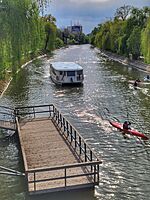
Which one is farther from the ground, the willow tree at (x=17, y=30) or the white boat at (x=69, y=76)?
the willow tree at (x=17, y=30)

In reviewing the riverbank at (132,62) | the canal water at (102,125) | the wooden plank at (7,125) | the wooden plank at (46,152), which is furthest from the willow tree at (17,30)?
the riverbank at (132,62)

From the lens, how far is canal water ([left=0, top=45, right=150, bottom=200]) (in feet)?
65.6

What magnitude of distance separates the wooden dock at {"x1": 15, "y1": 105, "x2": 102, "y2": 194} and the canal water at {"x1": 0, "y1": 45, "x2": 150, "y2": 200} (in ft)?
2.37

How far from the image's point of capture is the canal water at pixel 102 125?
20.0m

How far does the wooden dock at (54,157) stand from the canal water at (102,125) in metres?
0.72

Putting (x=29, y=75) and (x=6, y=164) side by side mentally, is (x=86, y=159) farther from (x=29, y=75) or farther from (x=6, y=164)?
(x=29, y=75)

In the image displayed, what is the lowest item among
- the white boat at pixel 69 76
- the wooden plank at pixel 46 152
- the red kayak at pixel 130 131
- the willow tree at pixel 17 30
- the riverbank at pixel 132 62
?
the red kayak at pixel 130 131

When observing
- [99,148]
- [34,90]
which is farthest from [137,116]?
Answer: [34,90]

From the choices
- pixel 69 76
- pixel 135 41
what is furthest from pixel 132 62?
pixel 69 76

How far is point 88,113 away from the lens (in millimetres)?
37562

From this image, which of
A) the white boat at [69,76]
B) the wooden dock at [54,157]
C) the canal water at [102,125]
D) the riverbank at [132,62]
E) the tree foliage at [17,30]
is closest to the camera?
the wooden dock at [54,157]

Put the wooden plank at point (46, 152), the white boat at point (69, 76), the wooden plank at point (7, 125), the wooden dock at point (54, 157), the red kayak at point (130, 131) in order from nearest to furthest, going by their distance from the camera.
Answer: the wooden dock at point (54, 157) → the wooden plank at point (46, 152) → the wooden plank at point (7, 125) → the red kayak at point (130, 131) → the white boat at point (69, 76)

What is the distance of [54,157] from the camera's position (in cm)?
2127

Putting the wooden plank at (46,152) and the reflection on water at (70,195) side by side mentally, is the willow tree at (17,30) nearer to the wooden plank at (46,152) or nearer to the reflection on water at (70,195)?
the wooden plank at (46,152)
